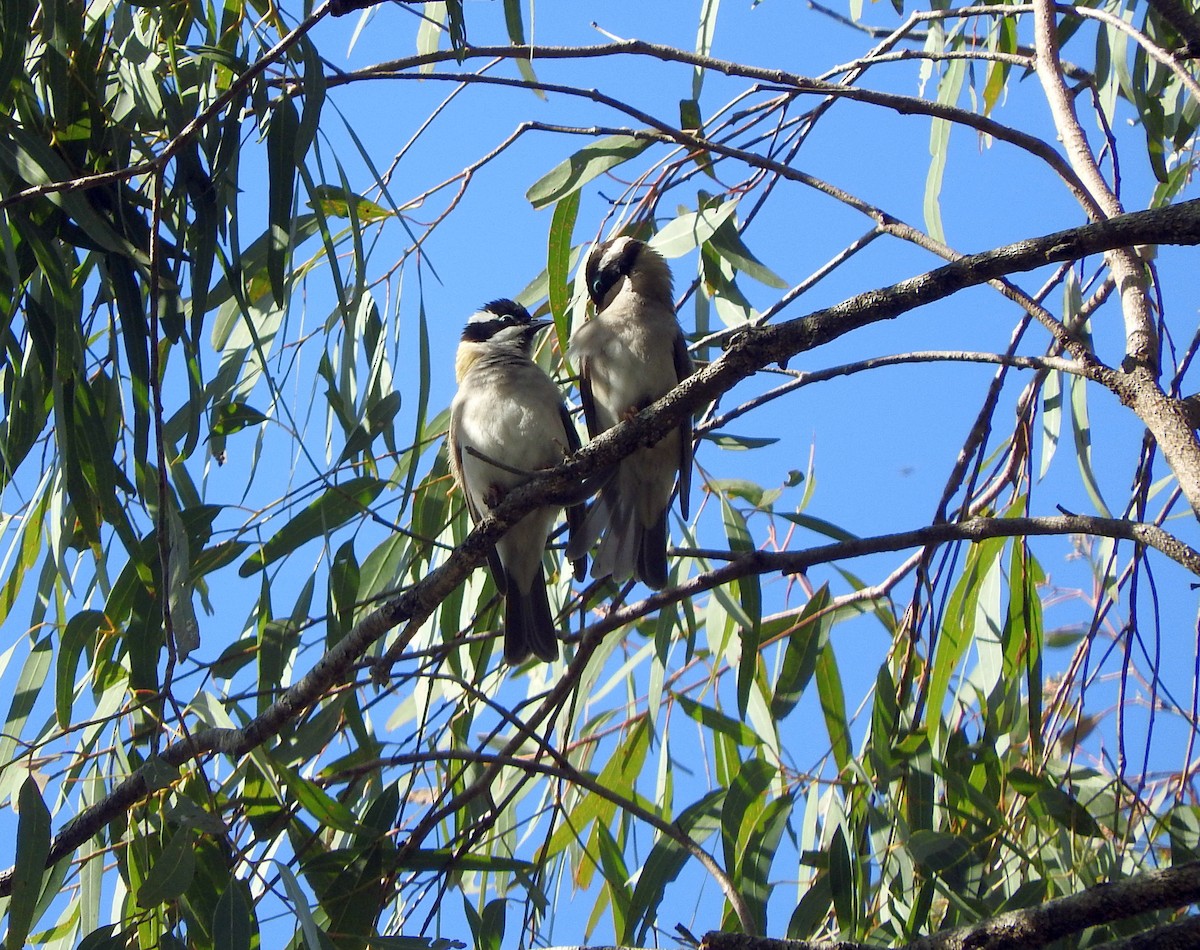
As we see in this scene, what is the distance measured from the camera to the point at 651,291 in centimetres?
382

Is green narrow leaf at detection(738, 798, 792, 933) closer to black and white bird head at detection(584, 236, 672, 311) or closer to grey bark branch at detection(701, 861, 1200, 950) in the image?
grey bark branch at detection(701, 861, 1200, 950)

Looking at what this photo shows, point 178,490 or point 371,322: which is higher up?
point 371,322

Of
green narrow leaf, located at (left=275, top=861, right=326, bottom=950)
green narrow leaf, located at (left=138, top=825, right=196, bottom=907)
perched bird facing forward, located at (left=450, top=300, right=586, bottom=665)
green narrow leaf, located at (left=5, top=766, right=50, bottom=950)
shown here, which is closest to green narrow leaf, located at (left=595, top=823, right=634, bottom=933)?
perched bird facing forward, located at (left=450, top=300, right=586, bottom=665)

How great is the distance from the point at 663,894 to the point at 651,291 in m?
1.84

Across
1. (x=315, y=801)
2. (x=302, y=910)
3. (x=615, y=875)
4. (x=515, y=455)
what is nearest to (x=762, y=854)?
(x=615, y=875)

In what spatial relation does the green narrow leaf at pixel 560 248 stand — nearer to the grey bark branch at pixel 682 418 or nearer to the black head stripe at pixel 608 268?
the black head stripe at pixel 608 268

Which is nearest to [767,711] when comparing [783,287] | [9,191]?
[783,287]

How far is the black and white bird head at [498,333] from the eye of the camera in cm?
378

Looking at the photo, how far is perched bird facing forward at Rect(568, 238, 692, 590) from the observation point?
10.4 feet

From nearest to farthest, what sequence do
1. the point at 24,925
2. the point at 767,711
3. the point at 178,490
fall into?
the point at 24,925
the point at 178,490
the point at 767,711

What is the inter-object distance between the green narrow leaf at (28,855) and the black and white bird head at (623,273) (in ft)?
7.12

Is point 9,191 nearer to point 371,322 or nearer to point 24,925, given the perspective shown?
point 371,322

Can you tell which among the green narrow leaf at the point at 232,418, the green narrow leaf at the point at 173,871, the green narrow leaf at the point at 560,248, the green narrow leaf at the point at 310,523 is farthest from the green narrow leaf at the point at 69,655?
the green narrow leaf at the point at 560,248

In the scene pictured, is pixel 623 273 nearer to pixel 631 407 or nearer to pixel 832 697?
pixel 631 407
